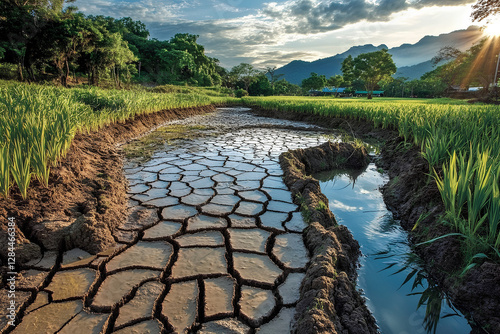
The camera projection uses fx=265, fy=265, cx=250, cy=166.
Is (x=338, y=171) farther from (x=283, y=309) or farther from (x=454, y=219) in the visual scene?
(x=283, y=309)

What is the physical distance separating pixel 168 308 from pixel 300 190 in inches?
79.4

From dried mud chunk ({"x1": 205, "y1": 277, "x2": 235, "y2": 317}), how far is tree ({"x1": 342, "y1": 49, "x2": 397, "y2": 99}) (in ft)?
124

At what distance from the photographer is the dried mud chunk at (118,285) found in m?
1.48

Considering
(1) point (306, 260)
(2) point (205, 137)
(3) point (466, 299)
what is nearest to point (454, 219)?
(3) point (466, 299)

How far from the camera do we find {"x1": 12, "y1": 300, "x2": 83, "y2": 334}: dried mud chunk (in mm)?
1289

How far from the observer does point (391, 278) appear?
6.37 ft

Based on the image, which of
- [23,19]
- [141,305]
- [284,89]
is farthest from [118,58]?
[284,89]

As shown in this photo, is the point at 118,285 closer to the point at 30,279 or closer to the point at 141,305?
the point at 141,305

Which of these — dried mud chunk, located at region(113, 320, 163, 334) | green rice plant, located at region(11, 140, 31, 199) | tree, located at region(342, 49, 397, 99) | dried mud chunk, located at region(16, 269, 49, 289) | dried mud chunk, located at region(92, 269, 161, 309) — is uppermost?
tree, located at region(342, 49, 397, 99)

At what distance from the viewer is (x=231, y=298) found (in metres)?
1.53

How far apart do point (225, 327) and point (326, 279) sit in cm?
61

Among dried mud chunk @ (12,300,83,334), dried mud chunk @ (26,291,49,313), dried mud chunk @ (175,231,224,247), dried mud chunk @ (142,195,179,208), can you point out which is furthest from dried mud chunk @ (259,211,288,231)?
dried mud chunk @ (26,291,49,313)

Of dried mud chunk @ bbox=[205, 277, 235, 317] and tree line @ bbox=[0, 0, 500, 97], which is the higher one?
tree line @ bbox=[0, 0, 500, 97]

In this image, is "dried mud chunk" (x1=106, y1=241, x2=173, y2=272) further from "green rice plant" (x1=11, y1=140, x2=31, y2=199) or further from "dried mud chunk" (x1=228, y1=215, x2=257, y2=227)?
"green rice plant" (x1=11, y1=140, x2=31, y2=199)
